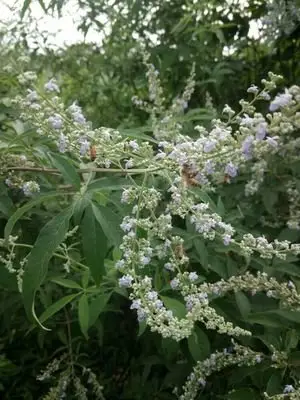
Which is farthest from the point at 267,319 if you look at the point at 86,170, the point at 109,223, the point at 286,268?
the point at 86,170

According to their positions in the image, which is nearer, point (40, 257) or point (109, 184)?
point (40, 257)

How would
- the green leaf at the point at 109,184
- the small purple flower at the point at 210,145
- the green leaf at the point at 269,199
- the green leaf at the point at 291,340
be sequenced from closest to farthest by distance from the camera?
the small purple flower at the point at 210,145 → the green leaf at the point at 109,184 → the green leaf at the point at 291,340 → the green leaf at the point at 269,199

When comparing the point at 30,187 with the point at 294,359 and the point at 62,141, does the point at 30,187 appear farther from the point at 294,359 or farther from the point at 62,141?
the point at 294,359

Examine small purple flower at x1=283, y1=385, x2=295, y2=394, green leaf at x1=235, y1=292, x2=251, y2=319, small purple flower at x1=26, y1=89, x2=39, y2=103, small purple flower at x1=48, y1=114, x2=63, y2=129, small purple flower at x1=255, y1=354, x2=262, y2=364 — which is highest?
small purple flower at x1=26, y1=89, x2=39, y2=103

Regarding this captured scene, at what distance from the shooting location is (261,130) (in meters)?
1.53

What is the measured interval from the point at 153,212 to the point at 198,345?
0.83 metres

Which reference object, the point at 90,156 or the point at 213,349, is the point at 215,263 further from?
the point at 90,156

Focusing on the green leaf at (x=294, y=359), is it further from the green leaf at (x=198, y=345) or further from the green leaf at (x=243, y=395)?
A: the green leaf at (x=198, y=345)

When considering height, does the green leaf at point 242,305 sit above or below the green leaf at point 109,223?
below

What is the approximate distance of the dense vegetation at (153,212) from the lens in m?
1.93

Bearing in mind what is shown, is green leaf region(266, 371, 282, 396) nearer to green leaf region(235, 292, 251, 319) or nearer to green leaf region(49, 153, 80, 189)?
green leaf region(235, 292, 251, 319)

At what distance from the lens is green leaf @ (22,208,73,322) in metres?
1.86

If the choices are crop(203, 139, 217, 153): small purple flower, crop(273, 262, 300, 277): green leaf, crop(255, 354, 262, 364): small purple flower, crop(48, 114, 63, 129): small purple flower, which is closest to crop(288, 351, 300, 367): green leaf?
crop(255, 354, 262, 364): small purple flower

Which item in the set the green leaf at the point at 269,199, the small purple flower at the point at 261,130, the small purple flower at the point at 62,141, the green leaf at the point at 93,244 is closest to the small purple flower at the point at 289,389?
the green leaf at the point at 93,244
